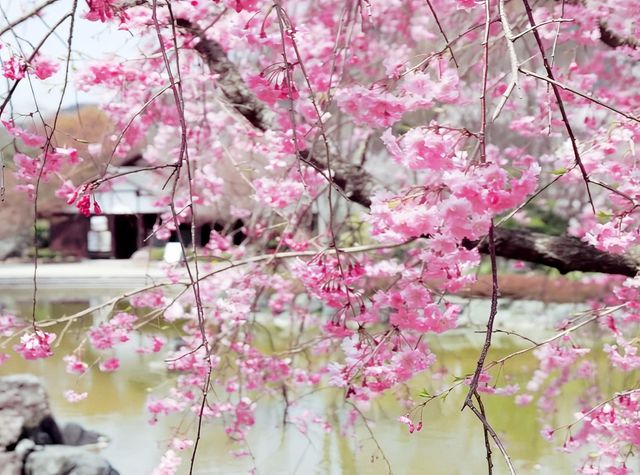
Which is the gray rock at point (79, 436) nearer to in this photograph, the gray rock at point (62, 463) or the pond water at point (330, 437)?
the pond water at point (330, 437)

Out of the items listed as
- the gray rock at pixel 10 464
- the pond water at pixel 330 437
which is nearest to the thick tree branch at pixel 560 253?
the pond water at pixel 330 437

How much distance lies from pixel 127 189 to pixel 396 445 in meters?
11.8

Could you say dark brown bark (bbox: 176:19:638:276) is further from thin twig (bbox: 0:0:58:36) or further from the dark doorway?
the dark doorway

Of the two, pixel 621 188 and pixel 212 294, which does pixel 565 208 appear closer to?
pixel 212 294

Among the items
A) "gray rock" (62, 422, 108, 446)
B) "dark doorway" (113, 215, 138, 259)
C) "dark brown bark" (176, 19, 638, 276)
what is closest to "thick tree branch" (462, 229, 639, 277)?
"dark brown bark" (176, 19, 638, 276)

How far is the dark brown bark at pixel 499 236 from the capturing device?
2.05 metres

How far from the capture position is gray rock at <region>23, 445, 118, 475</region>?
10.4 ft

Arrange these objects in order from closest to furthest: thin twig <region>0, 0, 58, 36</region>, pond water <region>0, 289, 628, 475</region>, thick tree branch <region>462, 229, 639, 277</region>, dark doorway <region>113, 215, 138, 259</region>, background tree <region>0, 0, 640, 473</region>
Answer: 1. background tree <region>0, 0, 640, 473</region>
2. thin twig <region>0, 0, 58, 36</region>
3. thick tree branch <region>462, 229, 639, 277</region>
4. pond water <region>0, 289, 628, 475</region>
5. dark doorway <region>113, 215, 138, 259</region>

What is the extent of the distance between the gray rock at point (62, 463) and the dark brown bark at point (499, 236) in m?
1.63

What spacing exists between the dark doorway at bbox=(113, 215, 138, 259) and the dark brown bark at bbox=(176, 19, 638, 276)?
14402 mm

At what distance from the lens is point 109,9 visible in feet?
4.08

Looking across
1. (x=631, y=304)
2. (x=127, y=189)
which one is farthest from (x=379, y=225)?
(x=127, y=189)

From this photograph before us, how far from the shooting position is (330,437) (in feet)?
13.5

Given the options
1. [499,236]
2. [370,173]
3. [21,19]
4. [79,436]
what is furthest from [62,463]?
[21,19]
